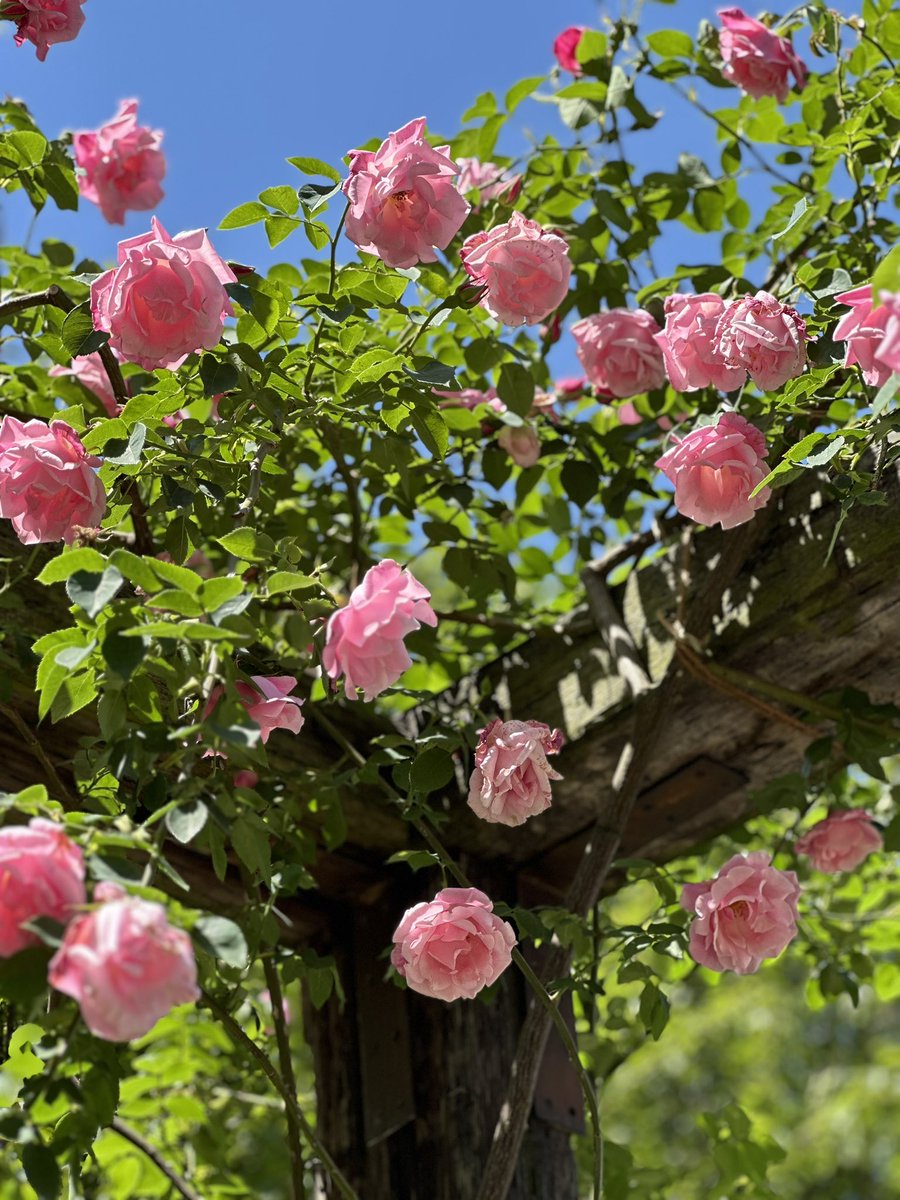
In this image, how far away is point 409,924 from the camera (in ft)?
3.55

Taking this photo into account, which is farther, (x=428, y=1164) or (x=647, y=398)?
(x=647, y=398)

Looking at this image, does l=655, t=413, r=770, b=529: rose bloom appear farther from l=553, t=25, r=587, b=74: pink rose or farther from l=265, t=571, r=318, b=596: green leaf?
l=553, t=25, r=587, b=74: pink rose

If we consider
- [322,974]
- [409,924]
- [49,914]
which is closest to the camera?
[49,914]

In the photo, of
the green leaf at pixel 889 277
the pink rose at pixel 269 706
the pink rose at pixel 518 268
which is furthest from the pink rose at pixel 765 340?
the pink rose at pixel 269 706

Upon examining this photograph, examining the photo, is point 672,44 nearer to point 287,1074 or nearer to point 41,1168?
point 287,1074

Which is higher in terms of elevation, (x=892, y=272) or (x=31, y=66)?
(x=31, y=66)

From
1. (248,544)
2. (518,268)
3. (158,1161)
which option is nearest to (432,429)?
(518,268)

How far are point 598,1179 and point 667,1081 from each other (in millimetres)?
8561

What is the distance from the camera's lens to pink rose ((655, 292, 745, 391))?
3.83ft

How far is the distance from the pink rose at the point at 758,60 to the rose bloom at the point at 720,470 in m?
0.60

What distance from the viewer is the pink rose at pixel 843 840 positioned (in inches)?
61.7

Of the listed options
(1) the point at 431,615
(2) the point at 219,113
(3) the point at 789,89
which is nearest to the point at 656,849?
(1) the point at 431,615

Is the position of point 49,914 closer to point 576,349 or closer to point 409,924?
point 409,924

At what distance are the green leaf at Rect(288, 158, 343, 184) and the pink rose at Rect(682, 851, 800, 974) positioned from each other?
0.74 m
